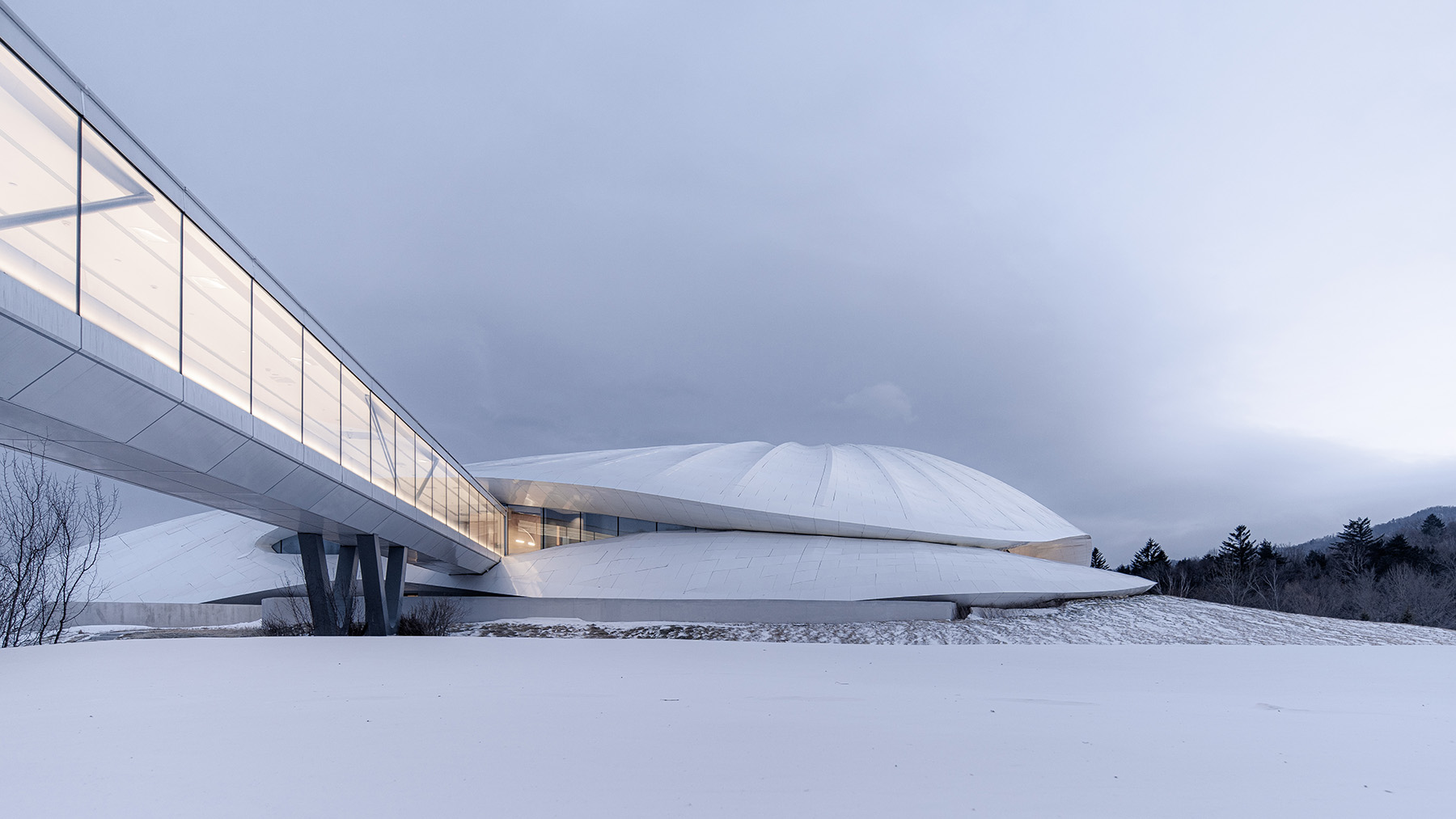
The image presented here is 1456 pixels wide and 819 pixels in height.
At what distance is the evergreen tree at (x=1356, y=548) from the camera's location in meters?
63.5

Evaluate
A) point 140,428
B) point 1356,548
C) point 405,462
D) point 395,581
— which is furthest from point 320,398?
point 1356,548

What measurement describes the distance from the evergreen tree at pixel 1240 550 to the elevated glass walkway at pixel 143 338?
3389 inches

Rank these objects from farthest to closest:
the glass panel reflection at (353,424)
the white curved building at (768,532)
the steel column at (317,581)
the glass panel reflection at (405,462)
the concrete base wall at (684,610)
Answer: the white curved building at (768,532)
the concrete base wall at (684,610)
the glass panel reflection at (405,462)
the steel column at (317,581)
the glass panel reflection at (353,424)

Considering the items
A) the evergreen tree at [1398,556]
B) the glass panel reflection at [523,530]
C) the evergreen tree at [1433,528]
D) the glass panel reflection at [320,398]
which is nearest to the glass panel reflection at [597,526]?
the glass panel reflection at [523,530]

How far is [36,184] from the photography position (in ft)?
25.7

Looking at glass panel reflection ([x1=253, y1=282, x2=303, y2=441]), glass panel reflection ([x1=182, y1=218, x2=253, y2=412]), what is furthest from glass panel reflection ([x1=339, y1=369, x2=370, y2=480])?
glass panel reflection ([x1=182, y1=218, x2=253, y2=412])

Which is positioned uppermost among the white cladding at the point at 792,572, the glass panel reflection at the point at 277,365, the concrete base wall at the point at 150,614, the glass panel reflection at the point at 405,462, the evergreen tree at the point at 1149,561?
the glass panel reflection at the point at 277,365

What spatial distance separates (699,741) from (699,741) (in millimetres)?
24

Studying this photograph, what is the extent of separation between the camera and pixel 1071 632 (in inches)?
776

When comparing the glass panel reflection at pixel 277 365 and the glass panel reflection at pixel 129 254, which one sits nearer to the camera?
the glass panel reflection at pixel 129 254

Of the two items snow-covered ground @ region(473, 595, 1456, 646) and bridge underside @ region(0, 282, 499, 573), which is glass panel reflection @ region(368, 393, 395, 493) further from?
snow-covered ground @ region(473, 595, 1456, 646)

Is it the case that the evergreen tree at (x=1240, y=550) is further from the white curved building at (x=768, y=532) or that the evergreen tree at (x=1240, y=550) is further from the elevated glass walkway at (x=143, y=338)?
the elevated glass walkway at (x=143, y=338)

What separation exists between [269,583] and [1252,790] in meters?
33.6

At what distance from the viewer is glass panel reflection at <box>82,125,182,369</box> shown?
860 cm
